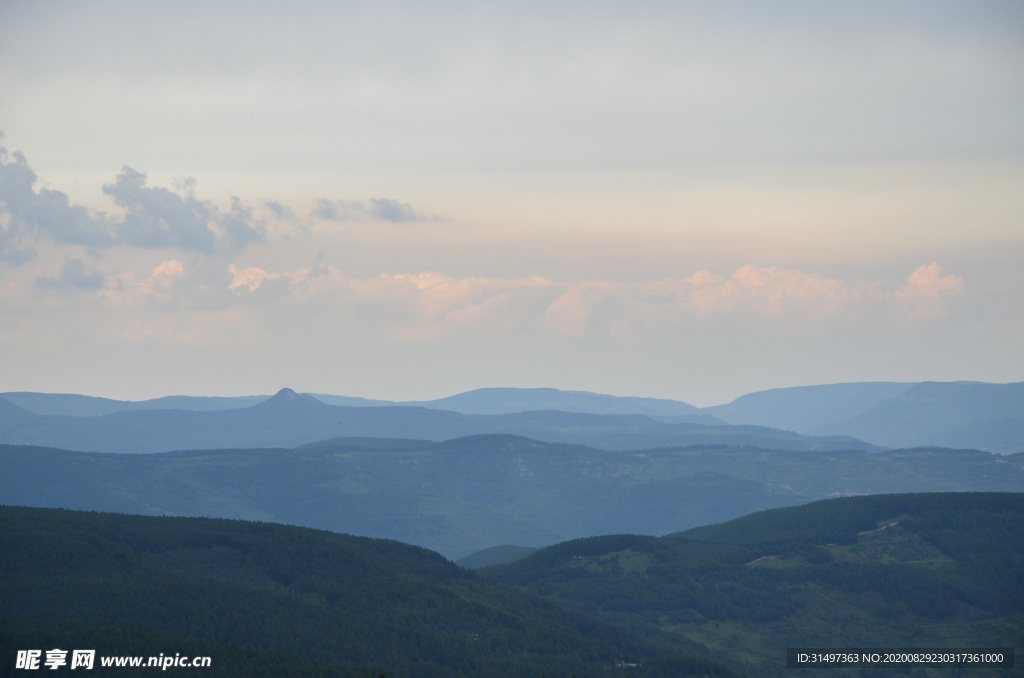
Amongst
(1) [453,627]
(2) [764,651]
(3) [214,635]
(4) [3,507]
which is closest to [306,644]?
(3) [214,635]

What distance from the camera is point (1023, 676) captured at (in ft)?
545

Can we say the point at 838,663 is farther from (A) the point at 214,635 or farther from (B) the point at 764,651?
(A) the point at 214,635

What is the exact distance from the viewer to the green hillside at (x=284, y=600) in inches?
5477

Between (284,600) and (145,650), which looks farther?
(284,600)

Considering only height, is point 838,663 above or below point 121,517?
below

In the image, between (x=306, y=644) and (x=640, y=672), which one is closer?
(x=306, y=644)

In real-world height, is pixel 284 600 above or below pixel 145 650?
above

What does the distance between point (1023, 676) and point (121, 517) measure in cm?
17849

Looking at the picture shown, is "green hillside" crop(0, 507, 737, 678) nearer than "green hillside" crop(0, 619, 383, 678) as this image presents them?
No

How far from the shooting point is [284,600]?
157 meters

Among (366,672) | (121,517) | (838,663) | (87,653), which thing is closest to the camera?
(87,653)

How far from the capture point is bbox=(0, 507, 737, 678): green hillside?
13912cm

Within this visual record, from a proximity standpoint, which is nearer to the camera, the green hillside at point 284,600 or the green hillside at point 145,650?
the green hillside at point 145,650

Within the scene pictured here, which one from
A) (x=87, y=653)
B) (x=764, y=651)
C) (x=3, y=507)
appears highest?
(x=3, y=507)
